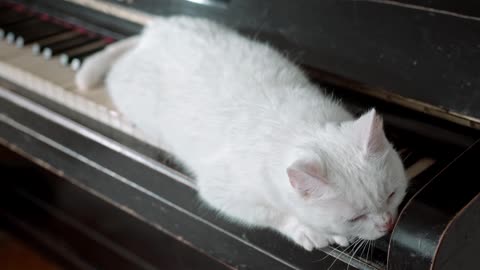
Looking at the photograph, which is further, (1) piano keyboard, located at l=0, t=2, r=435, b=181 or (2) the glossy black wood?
(2) the glossy black wood

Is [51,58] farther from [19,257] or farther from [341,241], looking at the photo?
[19,257]

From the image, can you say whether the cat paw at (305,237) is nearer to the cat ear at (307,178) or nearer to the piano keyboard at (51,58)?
the cat ear at (307,178)

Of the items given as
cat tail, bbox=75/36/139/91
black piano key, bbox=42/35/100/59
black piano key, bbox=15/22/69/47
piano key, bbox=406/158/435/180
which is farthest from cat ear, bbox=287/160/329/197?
black piano key, bbox=15/22/69/47

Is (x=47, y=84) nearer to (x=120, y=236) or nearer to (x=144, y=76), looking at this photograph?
(x=144, y=76)

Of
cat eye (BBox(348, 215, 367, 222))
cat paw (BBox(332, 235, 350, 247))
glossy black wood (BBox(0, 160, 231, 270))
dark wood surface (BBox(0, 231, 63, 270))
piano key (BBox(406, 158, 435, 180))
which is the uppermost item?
piano key (BBox(406, 158, 435, 180))

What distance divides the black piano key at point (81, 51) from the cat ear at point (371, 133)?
36.3 inches

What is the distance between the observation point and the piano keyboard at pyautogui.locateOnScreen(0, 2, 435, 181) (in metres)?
1.46

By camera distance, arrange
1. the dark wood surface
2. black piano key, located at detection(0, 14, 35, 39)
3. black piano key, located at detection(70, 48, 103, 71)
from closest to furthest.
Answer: black piano key, located at detection(70, 48, 103, 71) < black piano key, located at detection(0, 14, 35, 39) < the dark wood surface

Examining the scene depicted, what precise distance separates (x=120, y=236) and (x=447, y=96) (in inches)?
45.2

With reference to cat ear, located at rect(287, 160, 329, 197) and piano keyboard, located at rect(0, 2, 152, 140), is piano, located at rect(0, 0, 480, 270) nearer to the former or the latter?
piano keyboard, located at rect(0, 2, 152, 140)

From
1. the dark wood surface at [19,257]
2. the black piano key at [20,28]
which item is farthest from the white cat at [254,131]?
the dark wood surface at [19,257]

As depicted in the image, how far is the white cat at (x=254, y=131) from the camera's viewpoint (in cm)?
97

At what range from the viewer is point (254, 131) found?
115 centimetres

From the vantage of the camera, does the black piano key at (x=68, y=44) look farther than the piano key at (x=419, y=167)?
Yes
